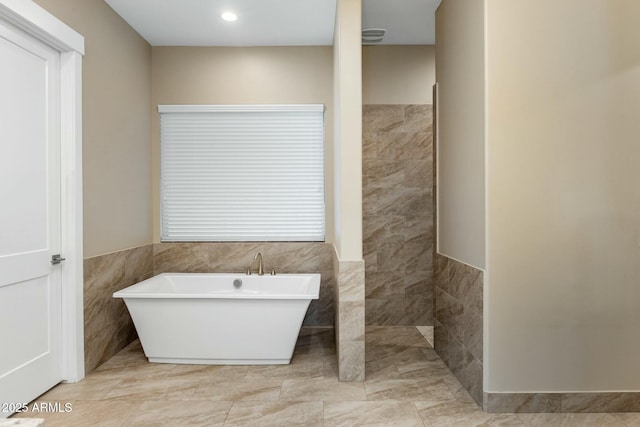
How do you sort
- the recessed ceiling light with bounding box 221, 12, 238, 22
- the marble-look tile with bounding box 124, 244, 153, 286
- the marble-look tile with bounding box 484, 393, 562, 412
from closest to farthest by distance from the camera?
the marble-look tile with bounding box 484, 393, 562, 412
the recessed ceiling light with bounding box 221, 12, 238, 22
the marble-look tile with bounding box 124, 244, 153, 286

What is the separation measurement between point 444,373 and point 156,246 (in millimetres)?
2892

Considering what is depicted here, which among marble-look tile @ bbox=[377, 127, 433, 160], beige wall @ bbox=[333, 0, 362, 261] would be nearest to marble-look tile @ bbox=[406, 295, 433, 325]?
marble-look tile @ bbox=[377, 127, 433, 160]

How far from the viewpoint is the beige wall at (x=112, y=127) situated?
3020 mm

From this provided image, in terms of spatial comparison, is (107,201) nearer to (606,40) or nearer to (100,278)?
(100,278)

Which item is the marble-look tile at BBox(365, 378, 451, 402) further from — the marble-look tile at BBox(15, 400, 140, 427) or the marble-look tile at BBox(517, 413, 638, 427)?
the marble-look tile at BBox(15, 400, 140, 427)

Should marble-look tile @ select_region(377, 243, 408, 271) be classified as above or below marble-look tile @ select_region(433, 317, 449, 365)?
above

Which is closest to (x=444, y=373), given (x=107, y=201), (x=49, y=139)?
(x=107, y=201)

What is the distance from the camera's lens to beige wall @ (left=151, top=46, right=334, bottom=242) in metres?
4.12

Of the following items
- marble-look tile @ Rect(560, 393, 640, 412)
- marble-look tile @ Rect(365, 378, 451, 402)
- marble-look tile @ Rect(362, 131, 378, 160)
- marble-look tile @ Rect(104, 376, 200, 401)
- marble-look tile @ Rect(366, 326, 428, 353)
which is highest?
marble-look tile @ Rect(362, 131, 378, 160)

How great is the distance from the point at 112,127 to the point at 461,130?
2.69 metres

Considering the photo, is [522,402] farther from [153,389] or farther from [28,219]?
[28,219]

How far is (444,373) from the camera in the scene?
3064 millimetres

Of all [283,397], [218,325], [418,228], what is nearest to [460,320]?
[283,397]

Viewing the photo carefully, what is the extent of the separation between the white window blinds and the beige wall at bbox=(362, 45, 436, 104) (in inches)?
26.5
